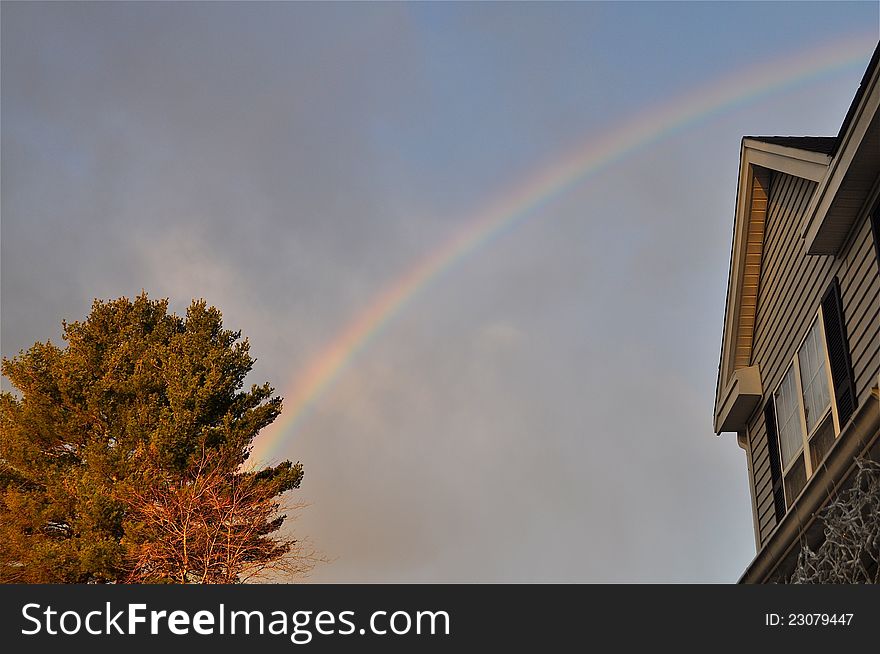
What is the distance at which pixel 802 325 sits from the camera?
11.1 metres

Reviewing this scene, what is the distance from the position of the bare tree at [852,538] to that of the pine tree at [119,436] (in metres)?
12.6

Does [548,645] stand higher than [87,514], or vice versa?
[87,514]

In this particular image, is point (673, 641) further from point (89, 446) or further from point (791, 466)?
point (89, 446)

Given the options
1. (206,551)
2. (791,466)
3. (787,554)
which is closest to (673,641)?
(787,554)

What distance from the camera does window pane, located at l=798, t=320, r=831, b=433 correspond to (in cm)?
1023

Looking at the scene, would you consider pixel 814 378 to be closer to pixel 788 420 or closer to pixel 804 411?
pixel 804 411

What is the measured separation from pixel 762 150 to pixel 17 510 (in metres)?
17.5

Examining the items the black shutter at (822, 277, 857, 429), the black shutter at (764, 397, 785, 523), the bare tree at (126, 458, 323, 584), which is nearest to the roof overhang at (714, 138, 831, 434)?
the black shutter at (764, 397, 785, 523)

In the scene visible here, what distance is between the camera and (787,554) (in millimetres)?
9844

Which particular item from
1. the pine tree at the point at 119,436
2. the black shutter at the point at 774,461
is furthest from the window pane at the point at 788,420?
the pine tree at the point at 119,436

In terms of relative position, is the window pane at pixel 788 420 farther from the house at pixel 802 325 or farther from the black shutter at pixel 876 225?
the black shutter at pixel 876 225

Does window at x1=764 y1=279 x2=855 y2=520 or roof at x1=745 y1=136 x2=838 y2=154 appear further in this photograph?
roof at x1=745 y1=136 x2=838 y2=154

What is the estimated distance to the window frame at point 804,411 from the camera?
9922 mm

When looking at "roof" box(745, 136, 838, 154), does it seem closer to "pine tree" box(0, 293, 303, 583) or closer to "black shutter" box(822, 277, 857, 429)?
"black shutter" box(822, 277, 857, 429)
